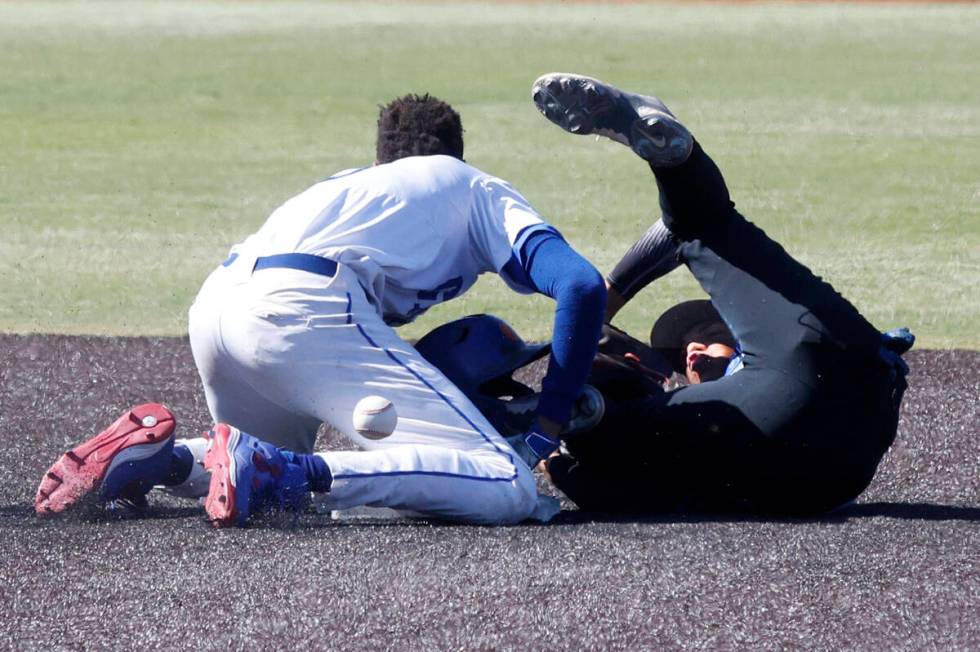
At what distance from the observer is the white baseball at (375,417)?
416 cm

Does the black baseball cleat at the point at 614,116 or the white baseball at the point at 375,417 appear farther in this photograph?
the black baseball cleat at the point at 614,116

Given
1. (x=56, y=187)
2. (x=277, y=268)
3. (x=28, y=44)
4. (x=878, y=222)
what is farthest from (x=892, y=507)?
(x=28, y=44)

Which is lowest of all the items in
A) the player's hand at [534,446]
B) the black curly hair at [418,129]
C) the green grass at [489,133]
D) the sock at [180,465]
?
the green grass at [489,133]

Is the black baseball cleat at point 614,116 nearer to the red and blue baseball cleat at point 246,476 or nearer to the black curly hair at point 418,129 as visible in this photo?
the black curly hair at point 418,129

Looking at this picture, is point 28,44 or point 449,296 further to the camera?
point 28,44

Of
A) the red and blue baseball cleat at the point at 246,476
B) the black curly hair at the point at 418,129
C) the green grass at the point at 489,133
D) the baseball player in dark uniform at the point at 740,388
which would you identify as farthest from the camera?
the green grass at the point at 489,133

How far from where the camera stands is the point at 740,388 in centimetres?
441

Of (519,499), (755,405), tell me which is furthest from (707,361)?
(519,499)

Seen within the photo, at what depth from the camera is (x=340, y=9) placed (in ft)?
93.5

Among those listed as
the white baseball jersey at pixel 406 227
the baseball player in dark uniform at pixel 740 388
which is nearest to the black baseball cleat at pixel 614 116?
the baseball player in dark uniform at pixel 740 388

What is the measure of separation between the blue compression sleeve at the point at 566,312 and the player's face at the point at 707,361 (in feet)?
2.46

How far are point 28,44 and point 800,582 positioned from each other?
1993cm

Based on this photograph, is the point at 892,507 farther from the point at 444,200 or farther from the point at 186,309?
the point at 186,309

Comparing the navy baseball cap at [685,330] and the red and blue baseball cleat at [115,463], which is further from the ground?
the navy baseball cap at [685,330]
